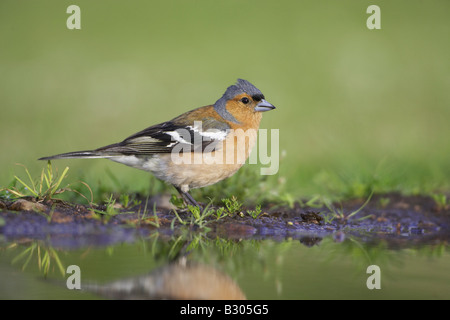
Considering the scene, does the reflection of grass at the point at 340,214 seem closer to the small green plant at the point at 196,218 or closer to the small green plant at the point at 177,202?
the small green plant at the point at 196,218

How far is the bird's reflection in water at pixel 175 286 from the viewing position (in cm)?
361

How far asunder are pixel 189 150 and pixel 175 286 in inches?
118

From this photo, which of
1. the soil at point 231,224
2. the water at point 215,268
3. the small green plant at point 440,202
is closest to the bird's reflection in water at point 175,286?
the water at point 215,268

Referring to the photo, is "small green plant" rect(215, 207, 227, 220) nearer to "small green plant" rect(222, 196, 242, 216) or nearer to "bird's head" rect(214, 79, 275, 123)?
"small green plant" rect(222, 196, 242, 216)

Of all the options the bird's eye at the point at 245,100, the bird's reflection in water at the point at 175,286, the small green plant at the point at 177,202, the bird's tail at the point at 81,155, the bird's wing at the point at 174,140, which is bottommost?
the bird's reflection in water at the point at 175,286

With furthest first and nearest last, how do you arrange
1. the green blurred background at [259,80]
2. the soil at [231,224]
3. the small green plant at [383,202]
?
the green blurred background at [259,80] < the small green plant at [383,202] < the soil at [231,224]

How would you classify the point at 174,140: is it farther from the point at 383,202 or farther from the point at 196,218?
the point at 383,202

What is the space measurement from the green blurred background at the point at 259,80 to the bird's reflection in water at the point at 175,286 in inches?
140

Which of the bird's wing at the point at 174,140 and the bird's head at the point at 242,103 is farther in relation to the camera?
the bird's head at the point at 242,103

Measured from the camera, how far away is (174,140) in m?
6.70

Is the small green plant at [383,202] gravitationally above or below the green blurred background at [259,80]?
below

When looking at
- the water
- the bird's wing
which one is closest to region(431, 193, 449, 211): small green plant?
the water

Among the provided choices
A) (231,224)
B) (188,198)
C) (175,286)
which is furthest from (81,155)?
(175,286)

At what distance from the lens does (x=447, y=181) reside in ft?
27.7
